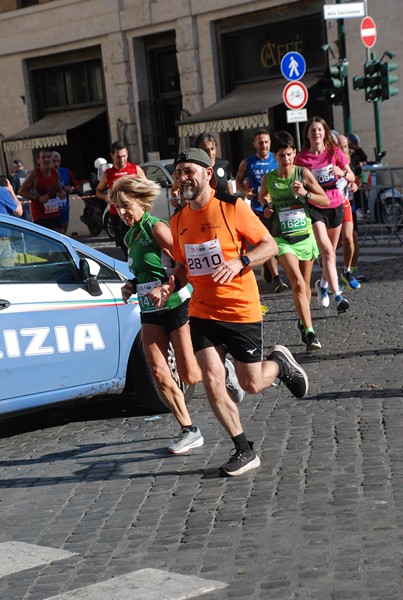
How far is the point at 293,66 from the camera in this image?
2269cm

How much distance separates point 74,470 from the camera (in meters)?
7.16

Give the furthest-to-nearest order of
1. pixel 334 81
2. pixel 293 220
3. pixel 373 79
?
1. pixel 373 79
2. pixel 334 81
3. pixel 293 220

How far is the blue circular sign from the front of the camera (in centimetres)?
2252

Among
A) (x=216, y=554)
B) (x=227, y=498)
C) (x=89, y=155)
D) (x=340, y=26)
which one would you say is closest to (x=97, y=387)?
(x=227, y=498)

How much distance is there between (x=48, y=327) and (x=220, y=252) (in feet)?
5.56

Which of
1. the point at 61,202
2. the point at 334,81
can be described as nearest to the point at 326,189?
the point at 61,202

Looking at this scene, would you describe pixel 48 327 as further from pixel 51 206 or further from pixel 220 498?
pixel 51 206

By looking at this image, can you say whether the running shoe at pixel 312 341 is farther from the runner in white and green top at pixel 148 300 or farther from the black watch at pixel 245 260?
the black watch at pixel 245 260

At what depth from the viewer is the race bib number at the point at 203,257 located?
6.59m

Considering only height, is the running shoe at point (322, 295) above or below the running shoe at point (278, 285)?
above

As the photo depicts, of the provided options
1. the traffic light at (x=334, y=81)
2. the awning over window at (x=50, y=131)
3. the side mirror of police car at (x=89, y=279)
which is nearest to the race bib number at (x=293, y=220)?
the side mirror of police car at (x=89, y=279)

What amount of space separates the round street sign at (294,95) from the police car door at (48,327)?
46.8 ft

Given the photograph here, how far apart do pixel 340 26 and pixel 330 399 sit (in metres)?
18.2

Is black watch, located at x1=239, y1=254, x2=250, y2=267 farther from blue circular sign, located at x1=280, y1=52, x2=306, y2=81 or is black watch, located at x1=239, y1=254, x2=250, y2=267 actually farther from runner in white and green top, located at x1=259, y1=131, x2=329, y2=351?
blue circular sign, located at x1=280, y1=52, x2=306, y2=81
